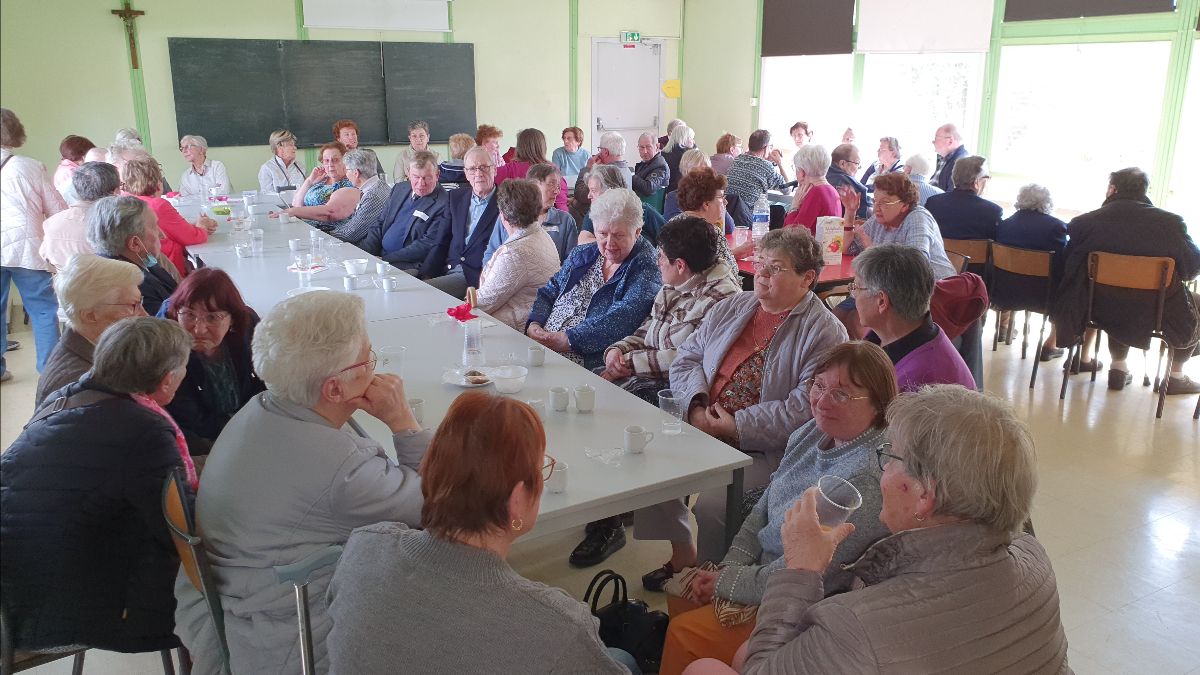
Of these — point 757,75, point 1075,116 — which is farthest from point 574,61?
point 1075,116

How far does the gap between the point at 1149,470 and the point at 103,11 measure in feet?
30.2

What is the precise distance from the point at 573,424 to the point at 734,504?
1.82ft

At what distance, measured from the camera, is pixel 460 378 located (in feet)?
9.71

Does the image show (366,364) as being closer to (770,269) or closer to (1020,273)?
(770,269)

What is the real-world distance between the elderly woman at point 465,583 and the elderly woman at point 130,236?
279cm

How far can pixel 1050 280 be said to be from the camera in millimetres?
5242

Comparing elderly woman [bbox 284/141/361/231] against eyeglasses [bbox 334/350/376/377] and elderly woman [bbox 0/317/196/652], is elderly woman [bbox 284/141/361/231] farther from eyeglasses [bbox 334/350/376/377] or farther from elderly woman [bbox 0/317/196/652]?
eyeglasses [bbox 334/350/376/377]

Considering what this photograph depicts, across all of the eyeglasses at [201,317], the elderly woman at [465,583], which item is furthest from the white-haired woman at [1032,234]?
the elderly woman at [465,583]

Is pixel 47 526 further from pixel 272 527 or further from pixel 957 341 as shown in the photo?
pixel 957 341

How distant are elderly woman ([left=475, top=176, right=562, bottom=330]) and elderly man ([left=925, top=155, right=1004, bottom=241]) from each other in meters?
2.81

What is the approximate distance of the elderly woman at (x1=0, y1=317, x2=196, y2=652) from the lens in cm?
188

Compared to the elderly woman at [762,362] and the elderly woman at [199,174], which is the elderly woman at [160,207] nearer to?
the elderly woman at [199,174]

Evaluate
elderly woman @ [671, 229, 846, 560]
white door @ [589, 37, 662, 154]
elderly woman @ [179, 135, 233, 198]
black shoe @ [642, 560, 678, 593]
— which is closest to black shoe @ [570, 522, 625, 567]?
black shoe @ [642, 560, 678, 593]

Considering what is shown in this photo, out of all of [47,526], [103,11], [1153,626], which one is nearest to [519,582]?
[47,526]
